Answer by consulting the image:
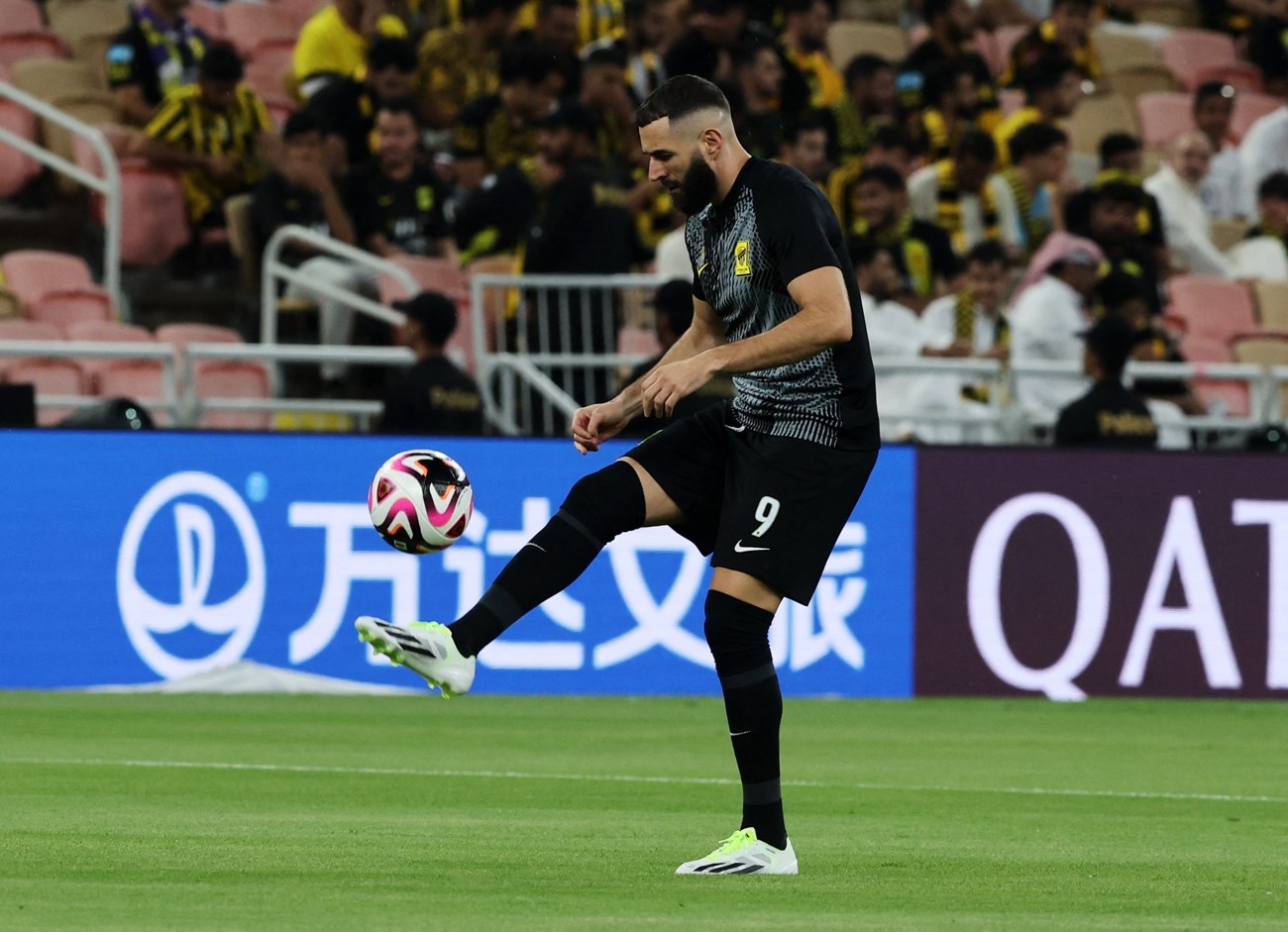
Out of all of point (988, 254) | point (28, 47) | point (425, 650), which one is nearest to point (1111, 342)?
point (988, 254)

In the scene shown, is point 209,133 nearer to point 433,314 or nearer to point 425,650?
point 433,314

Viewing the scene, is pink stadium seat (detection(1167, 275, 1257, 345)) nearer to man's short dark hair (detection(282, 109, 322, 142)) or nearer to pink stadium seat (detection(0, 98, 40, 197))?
man's short dark hair (detection(282, 109, 322, 142))

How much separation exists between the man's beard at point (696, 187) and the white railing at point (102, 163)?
893cm

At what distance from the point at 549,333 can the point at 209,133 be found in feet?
8.61

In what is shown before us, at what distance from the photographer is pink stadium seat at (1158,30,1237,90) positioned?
22.5m

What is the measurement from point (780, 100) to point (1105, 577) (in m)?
5.82

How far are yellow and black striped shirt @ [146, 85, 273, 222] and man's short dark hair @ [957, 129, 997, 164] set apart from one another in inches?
206

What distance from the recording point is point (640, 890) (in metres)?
6.50

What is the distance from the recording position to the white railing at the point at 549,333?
50.9 ft

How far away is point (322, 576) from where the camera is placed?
Answer: 13.5 m

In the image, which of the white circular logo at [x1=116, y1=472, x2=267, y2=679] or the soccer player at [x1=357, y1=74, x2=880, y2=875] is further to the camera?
the white circular logo at [x1=116, y1=472, x2=267, y2=679]

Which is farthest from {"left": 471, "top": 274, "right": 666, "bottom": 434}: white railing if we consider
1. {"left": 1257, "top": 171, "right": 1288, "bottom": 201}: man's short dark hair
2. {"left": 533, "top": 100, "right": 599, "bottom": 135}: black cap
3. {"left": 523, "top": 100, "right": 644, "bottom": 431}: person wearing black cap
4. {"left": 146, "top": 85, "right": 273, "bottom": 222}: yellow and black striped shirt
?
{"left": 1257, "top": 171, "right": 1288, "bottom": 201}: man's short dark hair

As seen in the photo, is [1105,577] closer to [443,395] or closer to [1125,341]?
[1125,341]

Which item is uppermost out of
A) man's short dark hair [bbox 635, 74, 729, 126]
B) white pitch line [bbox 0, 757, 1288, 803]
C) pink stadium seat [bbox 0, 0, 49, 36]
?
pink stadium seat [bbox 0, 0, 49, 36]
